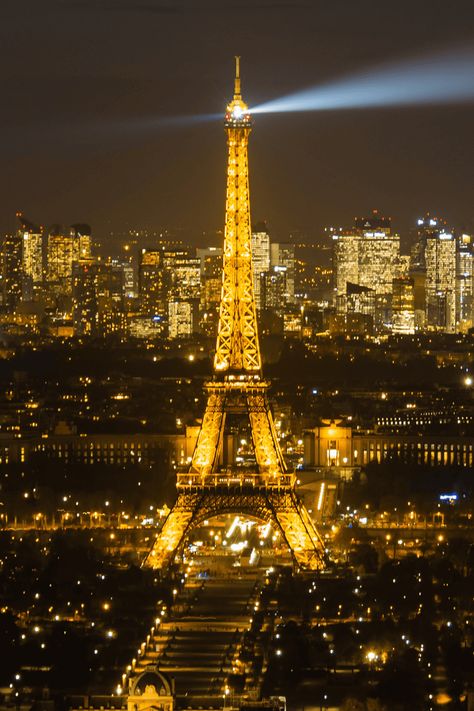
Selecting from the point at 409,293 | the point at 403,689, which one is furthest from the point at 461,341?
the point at 403,689

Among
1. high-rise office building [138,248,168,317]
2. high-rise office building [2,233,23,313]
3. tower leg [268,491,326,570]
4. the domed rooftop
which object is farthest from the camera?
high-rise office building [2,233,23,313]

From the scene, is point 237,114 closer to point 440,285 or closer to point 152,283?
point 152,283

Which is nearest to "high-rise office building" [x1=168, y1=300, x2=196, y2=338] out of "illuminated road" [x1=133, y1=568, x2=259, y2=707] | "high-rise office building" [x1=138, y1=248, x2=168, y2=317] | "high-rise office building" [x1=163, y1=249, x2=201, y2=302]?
"high-rise office building" [x1=163, y1=249, x2=201, y2=302]

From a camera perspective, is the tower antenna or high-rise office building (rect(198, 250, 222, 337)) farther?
high-rise office building (rect(198, 250, 222, 337))

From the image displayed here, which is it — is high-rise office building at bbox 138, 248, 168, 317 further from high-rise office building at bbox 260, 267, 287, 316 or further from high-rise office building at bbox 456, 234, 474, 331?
high-rise office building at bbox 456, 234, 474, 331

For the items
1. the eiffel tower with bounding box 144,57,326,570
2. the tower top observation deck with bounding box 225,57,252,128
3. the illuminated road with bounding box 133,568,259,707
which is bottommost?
the illuminated road with bounding box 133,568,259,707

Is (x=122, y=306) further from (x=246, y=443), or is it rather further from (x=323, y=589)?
(x=323, y=589)

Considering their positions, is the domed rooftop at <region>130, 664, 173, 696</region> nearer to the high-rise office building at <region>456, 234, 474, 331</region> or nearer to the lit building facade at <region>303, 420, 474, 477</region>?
the lit building facade at <region>303, 420, 474, 477</region>

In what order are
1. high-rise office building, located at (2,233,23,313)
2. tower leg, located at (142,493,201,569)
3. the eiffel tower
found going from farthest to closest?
high-rise office building, located at (2,233,23,313) → the eiffel tower → tower leg, located at (142,493,201,569)

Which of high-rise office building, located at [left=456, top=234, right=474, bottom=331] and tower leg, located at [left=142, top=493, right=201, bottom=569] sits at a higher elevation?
high-rise office building, located at [left=456, top=234, right=474, bottom=331]
